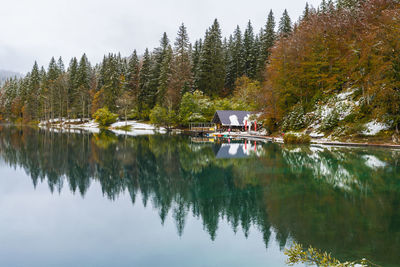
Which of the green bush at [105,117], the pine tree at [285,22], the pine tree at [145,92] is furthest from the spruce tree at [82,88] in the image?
the pine tree at [285,22]

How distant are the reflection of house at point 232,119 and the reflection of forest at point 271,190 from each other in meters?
27.7

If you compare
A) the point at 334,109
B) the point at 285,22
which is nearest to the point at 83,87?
the point at 285,22

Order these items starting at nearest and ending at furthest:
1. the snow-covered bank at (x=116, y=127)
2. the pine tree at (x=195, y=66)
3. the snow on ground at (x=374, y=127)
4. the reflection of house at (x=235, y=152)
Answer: the reflection of house at (x=235, y=152) → the snow on ground at (x=374, y=127) → the snow-covered bank at (x=116, y=127) → the pine tree at (x=195, y=66)

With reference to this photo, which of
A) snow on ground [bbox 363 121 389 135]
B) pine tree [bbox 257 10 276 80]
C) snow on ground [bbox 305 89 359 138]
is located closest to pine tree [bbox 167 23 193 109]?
pine tree [bbox 257 10 276 80]

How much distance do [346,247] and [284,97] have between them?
31.3 meters

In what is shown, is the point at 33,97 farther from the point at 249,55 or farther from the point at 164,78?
the point at 249,55

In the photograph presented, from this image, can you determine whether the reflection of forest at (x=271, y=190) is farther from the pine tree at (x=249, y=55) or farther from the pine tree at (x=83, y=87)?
the pine tree at (x=83, y=87)

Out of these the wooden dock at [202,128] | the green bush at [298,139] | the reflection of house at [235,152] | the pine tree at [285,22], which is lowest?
the reflection of house at [235,152]

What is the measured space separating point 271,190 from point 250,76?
53.6 metres

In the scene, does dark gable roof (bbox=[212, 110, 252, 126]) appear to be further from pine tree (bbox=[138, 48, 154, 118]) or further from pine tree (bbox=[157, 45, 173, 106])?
pine tree (bbox=[138, 48, 154, 118])

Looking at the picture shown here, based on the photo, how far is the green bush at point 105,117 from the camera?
62.9 metres

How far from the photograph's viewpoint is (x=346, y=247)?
17.6 ft

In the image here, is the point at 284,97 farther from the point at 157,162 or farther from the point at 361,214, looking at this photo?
the point at 361,214

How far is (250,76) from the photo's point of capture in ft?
200
